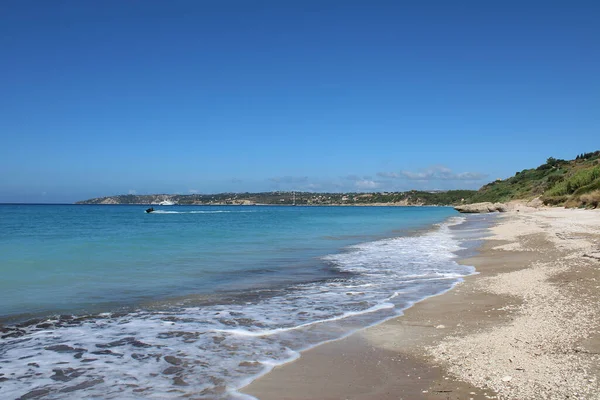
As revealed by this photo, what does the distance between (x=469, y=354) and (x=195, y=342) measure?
357 cm

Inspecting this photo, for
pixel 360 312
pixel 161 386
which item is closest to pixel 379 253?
pixel 360 312

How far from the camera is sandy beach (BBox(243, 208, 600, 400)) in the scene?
4.10 metres

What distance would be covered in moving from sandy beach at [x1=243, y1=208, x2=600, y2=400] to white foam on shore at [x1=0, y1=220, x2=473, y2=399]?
43 centimetres

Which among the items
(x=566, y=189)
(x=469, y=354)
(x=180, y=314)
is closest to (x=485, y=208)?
(x=566, y=189)

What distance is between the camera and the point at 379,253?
1788cm

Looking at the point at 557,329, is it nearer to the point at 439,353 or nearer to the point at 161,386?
the point at 439,353

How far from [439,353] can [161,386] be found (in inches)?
124

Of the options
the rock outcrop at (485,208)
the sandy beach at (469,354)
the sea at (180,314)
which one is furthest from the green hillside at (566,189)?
the sandy beach at (469,354)

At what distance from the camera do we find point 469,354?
4996mm

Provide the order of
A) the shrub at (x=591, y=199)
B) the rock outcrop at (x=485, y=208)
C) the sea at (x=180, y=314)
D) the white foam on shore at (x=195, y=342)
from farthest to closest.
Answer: the rock outcrop at (x=485, y=208)
the shrub at (x=591, y=199)
the sea at (x=180, y=314)
the white foam on shore at (x=195, y=342)

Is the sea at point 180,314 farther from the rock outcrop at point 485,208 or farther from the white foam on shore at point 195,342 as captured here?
the rock outcrop at point 485,208

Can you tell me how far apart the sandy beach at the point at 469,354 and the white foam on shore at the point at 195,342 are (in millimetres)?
425

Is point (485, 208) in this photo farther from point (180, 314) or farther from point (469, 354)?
point (469, 354)

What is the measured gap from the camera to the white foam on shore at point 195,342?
4641mm
